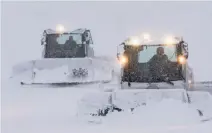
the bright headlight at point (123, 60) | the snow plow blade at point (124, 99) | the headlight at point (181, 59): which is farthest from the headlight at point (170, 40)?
the snow plow blade at point (124, 99)

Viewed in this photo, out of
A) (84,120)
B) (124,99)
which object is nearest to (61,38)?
(124,99)

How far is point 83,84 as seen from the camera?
6.45 metres

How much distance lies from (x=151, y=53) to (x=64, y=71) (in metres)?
1.26

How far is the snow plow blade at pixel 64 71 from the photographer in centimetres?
654

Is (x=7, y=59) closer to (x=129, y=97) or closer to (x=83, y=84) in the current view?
(x=83, y=84)

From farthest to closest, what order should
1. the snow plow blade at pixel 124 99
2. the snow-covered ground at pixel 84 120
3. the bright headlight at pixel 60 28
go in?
the bright headlight at pixel 60 28
the snow plow blade at pixel 124 99
the snow-covered ground at pixel 84 120

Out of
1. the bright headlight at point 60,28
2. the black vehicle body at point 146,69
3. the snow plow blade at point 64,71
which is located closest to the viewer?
the black vehicle body at point 146,69

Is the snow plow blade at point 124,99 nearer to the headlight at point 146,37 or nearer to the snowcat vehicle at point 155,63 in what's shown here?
the snowcat vehicle at point 155,63

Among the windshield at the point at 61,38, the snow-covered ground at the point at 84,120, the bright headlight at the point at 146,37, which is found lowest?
the snow-covered ground at the point at 84,120

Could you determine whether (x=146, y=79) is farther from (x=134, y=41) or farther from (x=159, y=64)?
(x=134, y=41)

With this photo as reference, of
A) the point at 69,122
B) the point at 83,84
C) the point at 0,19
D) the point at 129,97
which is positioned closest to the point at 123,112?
the point at 129,97

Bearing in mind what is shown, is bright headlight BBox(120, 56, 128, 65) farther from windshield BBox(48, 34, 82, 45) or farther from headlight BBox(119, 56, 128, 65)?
windshield BBox(48, 34, 82, 45)

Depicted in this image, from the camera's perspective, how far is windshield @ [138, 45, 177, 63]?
5.90 metres

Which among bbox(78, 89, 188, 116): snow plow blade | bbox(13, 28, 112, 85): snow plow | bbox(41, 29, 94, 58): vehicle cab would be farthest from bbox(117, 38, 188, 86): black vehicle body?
bbox(41, 29, 94, 58): vehicle cab
